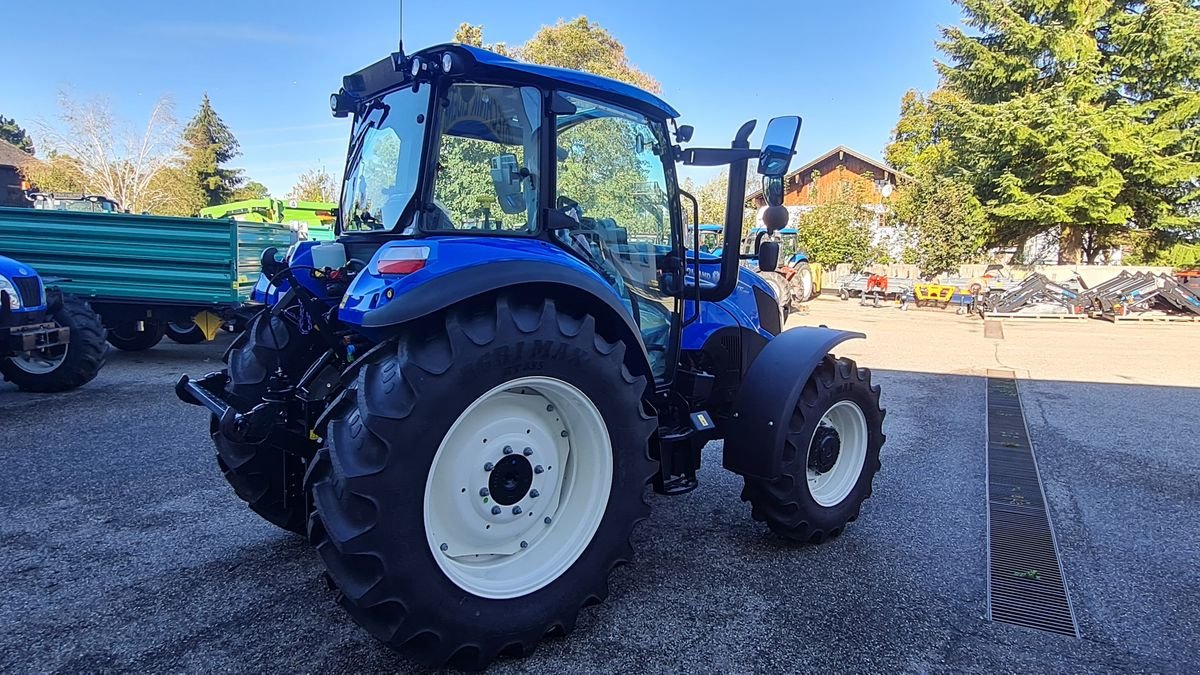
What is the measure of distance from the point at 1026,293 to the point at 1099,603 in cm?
1599

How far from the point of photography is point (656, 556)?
137 inches

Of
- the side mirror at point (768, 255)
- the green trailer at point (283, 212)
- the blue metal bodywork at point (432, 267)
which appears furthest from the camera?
the green trailer at point (283, 212)

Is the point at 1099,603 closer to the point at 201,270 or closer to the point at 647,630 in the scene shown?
the point at 647,630

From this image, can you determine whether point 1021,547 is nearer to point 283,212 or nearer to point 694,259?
point 694,259

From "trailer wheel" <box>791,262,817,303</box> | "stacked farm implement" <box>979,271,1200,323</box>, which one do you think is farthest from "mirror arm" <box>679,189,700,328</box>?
"stacked farm implement" <box>979,271,1200,323</box>

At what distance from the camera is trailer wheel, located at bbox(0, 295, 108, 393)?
6.88 metres

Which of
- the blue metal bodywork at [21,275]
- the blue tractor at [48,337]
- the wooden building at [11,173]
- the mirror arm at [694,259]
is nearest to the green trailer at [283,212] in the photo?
the blue tractor at [48,337]

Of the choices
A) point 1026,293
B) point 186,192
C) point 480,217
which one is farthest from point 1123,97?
point 186,192

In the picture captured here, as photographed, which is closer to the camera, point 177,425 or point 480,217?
point 480,217

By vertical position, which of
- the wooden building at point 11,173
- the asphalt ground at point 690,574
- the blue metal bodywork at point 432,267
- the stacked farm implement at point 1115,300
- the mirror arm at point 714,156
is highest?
the wooden building at point 11,173

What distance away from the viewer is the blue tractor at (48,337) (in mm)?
6305

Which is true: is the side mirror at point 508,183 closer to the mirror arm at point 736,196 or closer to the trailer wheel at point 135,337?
the mirror arm at point 736,196

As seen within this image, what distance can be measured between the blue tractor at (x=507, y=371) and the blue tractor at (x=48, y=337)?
4.28 meters

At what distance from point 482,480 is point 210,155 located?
44219 mm
